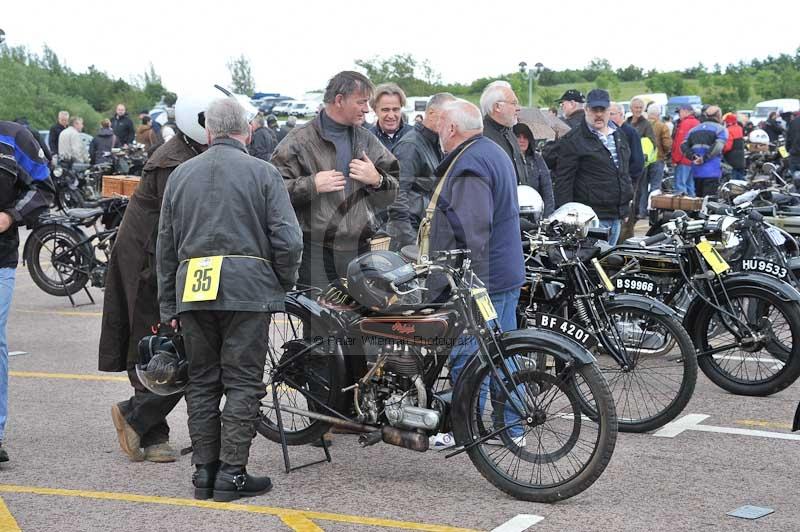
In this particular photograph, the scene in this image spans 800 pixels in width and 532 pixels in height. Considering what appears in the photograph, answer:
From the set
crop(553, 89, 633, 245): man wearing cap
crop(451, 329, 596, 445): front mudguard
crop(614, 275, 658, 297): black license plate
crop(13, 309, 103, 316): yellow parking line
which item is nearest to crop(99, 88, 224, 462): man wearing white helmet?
crop(451, 329, 596, 445): front mudguard

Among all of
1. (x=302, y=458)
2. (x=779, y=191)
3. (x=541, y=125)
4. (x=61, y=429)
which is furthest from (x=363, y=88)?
(x=541, y=125)

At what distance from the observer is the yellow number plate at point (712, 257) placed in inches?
292

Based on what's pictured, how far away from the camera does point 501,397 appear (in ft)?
17.7

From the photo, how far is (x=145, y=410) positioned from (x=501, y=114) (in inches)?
124

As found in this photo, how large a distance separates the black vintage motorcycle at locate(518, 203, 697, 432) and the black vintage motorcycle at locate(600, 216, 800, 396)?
523 mm

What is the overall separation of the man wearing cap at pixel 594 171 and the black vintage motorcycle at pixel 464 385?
4265 mm

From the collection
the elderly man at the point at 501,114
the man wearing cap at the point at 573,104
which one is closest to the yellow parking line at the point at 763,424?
the elderly man at the point at 501,114

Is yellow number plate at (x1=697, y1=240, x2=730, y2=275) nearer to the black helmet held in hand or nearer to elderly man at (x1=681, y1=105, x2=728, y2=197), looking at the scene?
the black helmet held in hand

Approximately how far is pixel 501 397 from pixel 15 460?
2.71 metres

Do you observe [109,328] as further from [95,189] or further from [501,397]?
[95,189]

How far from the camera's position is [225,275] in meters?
5.23

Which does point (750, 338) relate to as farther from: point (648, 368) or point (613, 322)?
point (613, 322)

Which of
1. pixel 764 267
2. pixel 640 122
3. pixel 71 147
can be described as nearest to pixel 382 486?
pixel 764 267

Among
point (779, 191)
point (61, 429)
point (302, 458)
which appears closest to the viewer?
point (302, 458)
